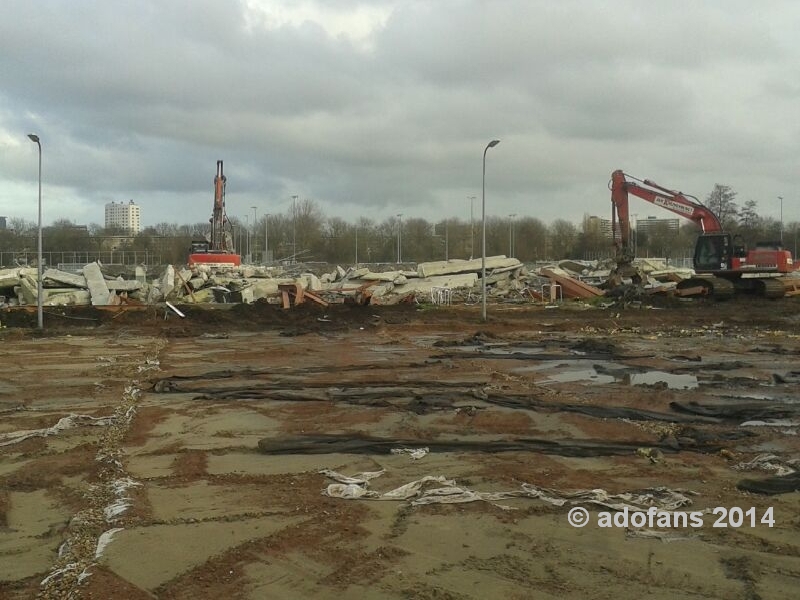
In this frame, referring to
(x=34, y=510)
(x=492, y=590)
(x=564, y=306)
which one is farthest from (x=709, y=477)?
(x=564, y=306)

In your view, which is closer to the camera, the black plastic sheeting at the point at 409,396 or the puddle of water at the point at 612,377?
the black plastic sheeting at the point at 409,396

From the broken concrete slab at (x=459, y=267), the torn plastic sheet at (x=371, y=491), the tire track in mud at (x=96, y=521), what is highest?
the broken concrete slab at (x=459, y=267)

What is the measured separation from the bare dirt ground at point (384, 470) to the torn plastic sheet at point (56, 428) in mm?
63

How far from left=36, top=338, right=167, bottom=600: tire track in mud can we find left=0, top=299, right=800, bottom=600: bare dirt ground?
26 mm

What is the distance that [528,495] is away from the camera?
6691 mm

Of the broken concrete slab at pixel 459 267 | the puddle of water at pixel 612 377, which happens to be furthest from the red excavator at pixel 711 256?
the puddle of water at pixel 612 377

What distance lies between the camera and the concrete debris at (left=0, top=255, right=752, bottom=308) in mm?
34219

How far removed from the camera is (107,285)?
116 ft

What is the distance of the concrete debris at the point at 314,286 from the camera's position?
34219 mm

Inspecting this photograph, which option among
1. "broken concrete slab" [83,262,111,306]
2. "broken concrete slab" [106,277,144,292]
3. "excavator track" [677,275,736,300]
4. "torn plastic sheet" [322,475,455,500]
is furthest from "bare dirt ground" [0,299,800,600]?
"excavator track" [677,275,736,300]

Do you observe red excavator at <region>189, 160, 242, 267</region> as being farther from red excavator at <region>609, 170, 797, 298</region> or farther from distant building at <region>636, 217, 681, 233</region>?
distant building at <region>636, 217, 681, 233</region>

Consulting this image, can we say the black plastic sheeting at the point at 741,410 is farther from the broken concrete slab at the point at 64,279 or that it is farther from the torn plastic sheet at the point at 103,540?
the broken concrete slab at the point at 64,279

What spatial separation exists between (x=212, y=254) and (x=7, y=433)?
4458 centimetres

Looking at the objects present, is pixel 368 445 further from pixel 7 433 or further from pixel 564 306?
pixel 564 306
